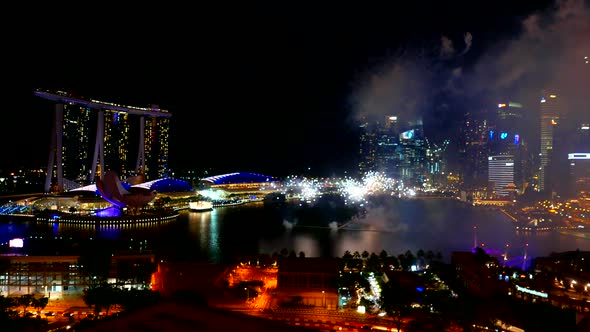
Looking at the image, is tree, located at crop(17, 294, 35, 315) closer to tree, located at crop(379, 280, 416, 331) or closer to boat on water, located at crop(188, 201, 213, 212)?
tree, located at crop(379, 280, 416, 331)

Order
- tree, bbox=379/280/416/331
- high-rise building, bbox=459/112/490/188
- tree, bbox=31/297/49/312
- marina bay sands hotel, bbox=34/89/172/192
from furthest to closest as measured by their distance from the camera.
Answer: high-rise building, bbox=459/112/490/188, marina bay sands hotel, bbox=34/89/172/192, tree, bbox=31/297/49/312, tree, bbox=379/280/416/331

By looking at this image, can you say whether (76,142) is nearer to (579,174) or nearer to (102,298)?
(102,298)

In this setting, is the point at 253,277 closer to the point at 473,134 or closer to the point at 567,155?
the point at 567,155

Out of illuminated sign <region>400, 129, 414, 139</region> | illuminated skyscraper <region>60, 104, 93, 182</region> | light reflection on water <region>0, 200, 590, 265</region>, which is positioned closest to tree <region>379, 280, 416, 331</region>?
light reflection on water <region>0, 200, 590, 265</region>

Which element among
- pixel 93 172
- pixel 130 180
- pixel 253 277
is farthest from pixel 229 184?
pixel 253 277

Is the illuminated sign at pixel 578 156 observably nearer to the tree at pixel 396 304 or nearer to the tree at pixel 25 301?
the tree at pixel 396 304
